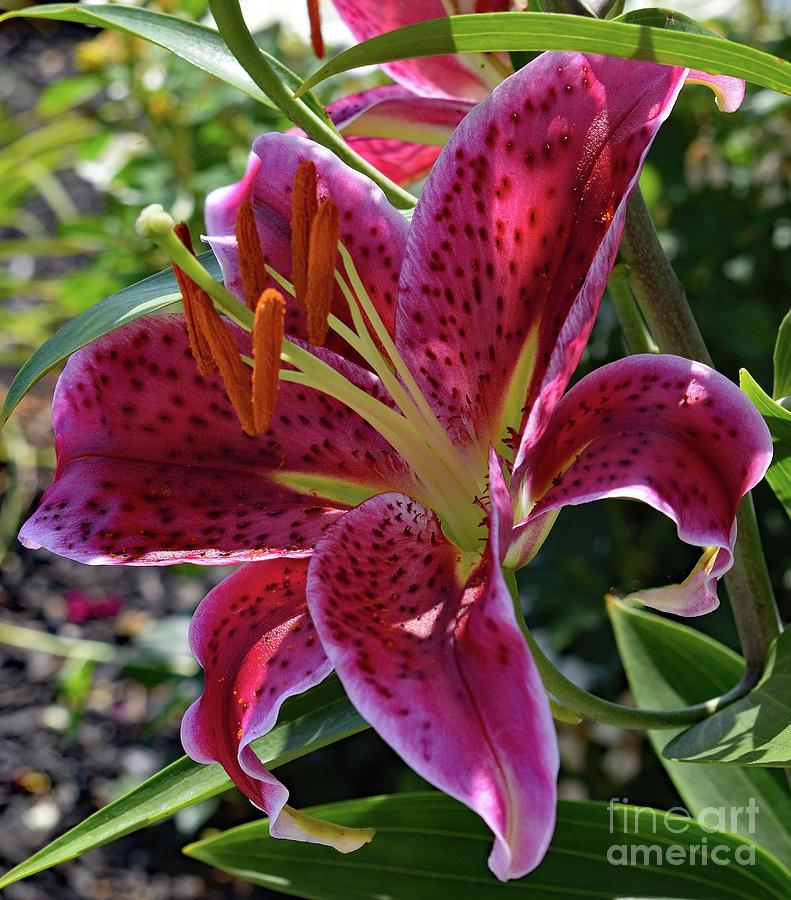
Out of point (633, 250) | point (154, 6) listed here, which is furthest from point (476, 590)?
point (154, 6)

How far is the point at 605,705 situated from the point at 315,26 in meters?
0.42

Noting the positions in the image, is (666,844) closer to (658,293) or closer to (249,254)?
(658,293)

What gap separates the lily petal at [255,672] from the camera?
1.68 ft

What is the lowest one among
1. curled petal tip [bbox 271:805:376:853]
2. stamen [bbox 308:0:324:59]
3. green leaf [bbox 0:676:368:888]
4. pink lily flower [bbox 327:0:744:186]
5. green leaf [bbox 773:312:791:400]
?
green leaf [bbox 0:676:368:888]

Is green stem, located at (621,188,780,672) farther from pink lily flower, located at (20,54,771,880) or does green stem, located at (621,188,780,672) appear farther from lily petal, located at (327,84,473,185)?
lily petal, located at (327,84,473,185)

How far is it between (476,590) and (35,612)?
1.89 metres

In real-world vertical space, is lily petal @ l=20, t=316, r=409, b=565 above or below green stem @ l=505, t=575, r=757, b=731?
above

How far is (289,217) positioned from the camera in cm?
62

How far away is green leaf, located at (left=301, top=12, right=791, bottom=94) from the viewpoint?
44 centimetres

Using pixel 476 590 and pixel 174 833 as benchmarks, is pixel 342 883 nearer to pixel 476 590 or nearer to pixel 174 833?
pixel 476 590

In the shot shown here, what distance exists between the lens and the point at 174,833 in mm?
1909

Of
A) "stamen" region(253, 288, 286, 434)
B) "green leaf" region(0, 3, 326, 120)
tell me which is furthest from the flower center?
"green leaf" region(0, 3, 326, 120)

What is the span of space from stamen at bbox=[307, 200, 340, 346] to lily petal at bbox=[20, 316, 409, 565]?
0.07m

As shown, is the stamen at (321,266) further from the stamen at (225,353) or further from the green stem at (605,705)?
the green stem at (605,705)
